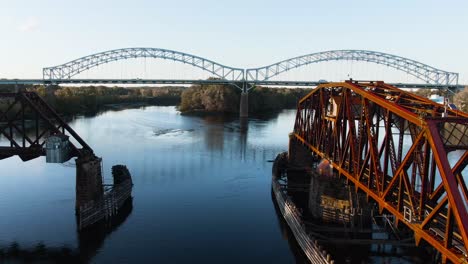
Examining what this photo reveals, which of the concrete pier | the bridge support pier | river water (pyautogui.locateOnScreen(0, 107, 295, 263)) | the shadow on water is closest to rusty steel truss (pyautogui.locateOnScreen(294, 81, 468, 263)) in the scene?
river water (pyautogui.locateOnScreen(0, 107, 295, 263))

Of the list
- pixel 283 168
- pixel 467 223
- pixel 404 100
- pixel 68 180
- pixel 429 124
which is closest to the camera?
pixel 467 223

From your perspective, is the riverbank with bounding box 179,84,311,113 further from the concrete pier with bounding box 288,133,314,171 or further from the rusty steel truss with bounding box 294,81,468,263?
the rusty steel truss with bounding box 294,81,468,263

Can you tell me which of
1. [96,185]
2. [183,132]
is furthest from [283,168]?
[183,132]

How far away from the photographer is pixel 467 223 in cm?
1223

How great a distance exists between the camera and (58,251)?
25.4 m

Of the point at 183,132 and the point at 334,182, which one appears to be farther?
the point at 183,132

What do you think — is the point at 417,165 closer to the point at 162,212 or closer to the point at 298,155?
the point at 162,212

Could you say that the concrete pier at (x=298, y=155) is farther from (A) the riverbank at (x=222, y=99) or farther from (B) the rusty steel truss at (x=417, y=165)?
(A) the riverbank at (x=222, y=99)

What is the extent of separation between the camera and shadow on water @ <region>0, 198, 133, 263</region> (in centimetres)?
2450

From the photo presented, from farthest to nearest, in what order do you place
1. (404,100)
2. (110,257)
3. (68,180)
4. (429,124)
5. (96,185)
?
(68,180) → (96,185) → (110,257) → (404,100) → (429,124)

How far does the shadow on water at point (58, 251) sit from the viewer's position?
24.5 metres

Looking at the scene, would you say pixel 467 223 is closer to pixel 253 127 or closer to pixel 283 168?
pixel 283 168

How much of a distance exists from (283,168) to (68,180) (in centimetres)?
2181

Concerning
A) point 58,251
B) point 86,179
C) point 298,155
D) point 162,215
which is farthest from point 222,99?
point 58,251
